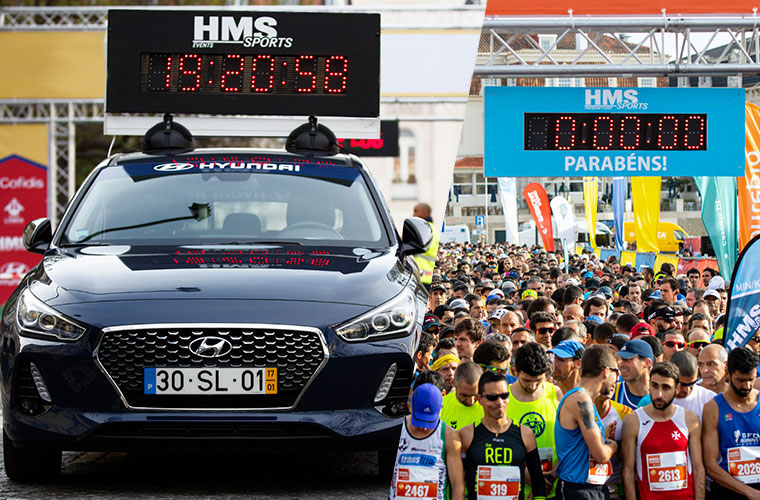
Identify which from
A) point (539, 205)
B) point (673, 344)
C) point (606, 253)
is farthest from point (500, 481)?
point (606, 253)

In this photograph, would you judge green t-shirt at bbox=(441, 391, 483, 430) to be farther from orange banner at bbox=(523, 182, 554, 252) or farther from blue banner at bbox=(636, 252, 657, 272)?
blue banner at bbox=(636, 252, 657, 272)

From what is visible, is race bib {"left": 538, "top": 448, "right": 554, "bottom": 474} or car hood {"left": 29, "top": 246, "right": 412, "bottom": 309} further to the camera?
race bib {"left": 538, "top": 448, "right": 554, "bottom": 474}

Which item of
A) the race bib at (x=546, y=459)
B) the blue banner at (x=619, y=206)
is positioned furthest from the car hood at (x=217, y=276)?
the blue banner at (x=619, y=206)

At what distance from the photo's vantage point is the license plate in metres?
4.90

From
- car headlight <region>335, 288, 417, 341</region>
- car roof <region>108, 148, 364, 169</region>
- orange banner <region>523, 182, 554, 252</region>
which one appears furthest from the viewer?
orange banner <region>523, 182, 554, 252</region>

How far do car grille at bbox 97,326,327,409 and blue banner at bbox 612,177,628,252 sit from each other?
73.5 feet

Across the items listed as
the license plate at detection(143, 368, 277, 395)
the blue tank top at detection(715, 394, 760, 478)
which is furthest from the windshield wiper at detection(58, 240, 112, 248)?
the blue tank top at detection(715, 394, 760, 478)

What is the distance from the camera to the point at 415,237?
242 inches

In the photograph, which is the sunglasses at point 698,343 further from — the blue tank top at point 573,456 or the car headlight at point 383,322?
the car headlight at point 383,322

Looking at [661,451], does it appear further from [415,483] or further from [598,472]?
[415,483]

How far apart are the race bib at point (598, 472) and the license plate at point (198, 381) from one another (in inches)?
64.5

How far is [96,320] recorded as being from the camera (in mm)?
4934

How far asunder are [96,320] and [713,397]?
324cm

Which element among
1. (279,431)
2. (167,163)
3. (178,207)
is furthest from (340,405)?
(167,163)
